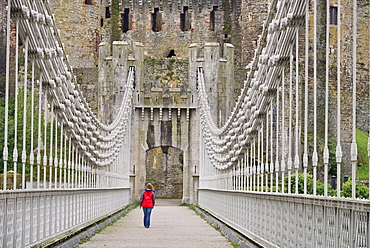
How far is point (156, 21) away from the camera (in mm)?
45344

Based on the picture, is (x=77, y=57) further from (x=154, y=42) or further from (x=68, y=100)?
(x=68, y=100)

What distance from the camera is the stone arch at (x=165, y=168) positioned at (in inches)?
1581

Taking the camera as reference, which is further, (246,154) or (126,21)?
(126,21)

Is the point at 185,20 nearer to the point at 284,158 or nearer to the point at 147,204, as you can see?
the point at 147,204

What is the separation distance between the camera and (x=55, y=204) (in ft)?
31.7

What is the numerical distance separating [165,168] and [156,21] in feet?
28.4

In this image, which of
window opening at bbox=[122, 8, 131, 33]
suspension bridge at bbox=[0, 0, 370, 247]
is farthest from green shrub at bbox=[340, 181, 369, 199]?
window opening at bbox=[122, 8, 131, 33]

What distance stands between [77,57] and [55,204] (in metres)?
32.4

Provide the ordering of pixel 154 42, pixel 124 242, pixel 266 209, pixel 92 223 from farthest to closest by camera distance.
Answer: pixel 154 42 < pixel 92 223 < pixel 124 242 < pixel 266 209

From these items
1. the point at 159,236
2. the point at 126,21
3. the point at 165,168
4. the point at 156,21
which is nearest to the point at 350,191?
the point at 159,236

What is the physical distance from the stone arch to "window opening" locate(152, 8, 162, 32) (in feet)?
24.1

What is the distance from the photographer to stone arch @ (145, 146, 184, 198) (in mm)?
40156

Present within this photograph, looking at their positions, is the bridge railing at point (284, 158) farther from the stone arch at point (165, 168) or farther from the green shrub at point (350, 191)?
the stone arch at point (165, 168)

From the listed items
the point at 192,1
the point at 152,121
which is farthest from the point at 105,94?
the point at 192,1
